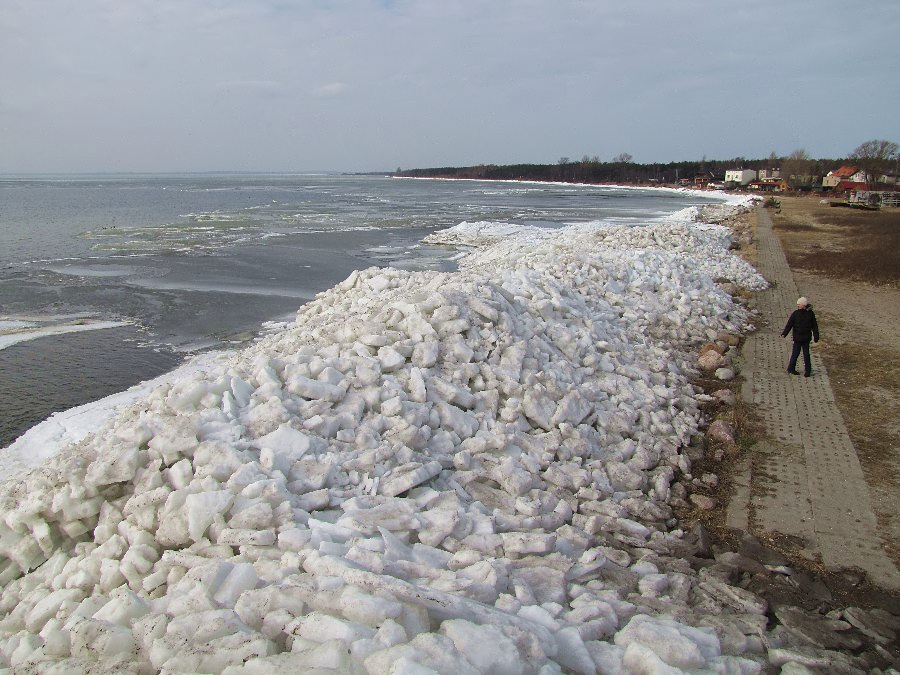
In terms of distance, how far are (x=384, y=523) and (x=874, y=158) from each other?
Answer: 81.6 m

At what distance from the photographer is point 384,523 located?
146 inches

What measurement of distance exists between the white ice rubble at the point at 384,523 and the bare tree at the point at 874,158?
243 feet

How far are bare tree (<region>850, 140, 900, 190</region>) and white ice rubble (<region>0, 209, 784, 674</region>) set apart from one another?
7395 centimetres

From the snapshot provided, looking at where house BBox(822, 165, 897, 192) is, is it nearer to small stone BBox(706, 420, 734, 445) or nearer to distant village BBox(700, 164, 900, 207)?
distant village BBox(700, 164, 900, 207)

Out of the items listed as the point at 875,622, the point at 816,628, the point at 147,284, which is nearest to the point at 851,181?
the point at 147,284

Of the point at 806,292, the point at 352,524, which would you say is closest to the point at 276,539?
the point at 352,524

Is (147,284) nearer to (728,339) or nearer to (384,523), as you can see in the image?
(728,339)

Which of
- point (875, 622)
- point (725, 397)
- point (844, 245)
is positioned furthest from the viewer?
point (844, 245)

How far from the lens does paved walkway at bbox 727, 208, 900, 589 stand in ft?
14.5

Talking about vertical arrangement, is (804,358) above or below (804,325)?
below

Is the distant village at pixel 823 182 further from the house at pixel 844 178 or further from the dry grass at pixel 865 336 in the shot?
the dry grass at pixel 865 336

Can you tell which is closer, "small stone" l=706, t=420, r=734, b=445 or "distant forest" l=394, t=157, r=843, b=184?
"small stone" l=706, t=420, r=734, b=445

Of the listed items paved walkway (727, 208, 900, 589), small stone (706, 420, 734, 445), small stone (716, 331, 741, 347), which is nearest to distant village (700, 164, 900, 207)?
small stone (716, 331, 741, 347)

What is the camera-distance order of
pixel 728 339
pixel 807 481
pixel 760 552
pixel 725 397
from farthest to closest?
pixel 728 339 → pixel 725 397 → pixel 807 481 → pixel 760 552
